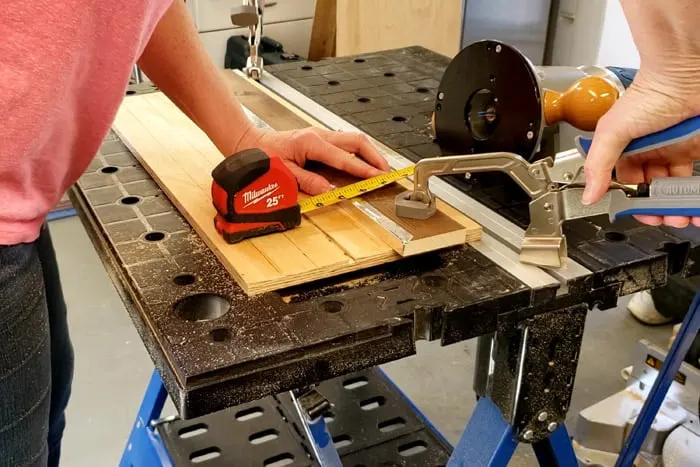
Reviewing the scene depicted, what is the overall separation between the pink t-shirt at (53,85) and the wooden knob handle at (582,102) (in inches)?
20.0

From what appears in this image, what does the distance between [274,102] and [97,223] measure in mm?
490

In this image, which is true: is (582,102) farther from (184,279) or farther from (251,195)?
(184,279)

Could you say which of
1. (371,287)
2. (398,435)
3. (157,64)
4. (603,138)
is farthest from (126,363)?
(603,138)

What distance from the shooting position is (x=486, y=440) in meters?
0.93

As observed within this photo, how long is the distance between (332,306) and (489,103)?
43 centimetres

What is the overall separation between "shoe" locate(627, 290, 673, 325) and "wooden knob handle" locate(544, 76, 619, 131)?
4.31 feet

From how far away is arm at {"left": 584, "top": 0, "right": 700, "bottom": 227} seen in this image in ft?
2.70

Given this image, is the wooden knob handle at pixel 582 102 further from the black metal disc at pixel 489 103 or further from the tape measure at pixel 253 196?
the tape measure at pixel 253 196

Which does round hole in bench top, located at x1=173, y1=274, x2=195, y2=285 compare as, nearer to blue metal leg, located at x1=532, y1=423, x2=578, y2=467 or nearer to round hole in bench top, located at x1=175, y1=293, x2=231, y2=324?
round hole in bench top, located at x1=175, y1=293, x2=231, y2=324

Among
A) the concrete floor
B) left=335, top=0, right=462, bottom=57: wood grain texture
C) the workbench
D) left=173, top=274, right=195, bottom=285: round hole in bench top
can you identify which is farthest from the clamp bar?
left=335, top=0, right=462, bottom=57: wood grain texture

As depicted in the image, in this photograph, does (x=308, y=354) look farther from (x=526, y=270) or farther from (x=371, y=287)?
(x=526, y=270)

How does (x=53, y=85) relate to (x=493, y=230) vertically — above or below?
above

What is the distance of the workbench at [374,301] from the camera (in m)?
0.75

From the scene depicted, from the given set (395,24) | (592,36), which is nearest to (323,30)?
(395,24)
